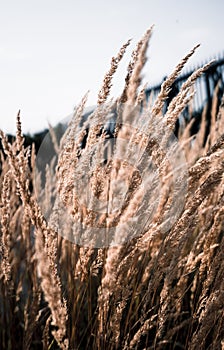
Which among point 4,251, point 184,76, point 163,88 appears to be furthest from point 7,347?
point 184,76

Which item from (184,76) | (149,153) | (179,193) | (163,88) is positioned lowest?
(179,193)

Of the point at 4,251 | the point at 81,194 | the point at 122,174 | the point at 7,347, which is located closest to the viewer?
the point at 122,174

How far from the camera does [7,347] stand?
180 cm

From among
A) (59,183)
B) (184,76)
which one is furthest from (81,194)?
(184,76)

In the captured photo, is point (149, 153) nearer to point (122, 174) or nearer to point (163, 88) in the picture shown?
point (163, 88)

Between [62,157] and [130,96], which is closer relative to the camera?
[130,96]

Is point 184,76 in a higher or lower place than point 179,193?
higher

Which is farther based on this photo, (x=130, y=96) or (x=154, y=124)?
(x=154, y=124)

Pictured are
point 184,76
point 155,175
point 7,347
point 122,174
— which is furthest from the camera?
point 184,76

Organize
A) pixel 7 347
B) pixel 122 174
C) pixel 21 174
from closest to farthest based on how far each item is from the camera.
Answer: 1. pixel 122 174
2. pixel 21 174
3. pixel 7 347

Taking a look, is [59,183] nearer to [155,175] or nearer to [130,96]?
[155,175]

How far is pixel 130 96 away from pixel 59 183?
0.50m

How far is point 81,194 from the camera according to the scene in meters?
1.49

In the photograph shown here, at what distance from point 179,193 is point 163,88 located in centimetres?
28
